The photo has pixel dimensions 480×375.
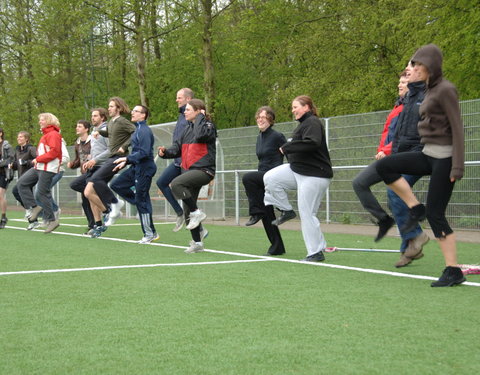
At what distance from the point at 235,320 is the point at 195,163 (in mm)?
4479

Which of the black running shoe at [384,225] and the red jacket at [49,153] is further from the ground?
the red jacket at [49,153]

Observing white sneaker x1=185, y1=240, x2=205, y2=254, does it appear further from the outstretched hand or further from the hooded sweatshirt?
the hooded sweatshirt

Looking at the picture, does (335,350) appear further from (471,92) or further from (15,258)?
(471,92)

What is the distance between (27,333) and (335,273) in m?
3.21

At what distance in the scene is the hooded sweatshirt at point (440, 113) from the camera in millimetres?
5523

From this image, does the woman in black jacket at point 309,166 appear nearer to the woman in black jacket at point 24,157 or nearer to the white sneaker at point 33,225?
the white sneaker at point 33,225

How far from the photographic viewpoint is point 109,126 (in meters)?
10.9

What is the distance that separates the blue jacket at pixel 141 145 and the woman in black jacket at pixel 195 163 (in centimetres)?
84

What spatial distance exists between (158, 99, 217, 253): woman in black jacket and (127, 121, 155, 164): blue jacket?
2.76 ft

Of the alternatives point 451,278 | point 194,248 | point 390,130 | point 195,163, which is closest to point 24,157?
point 195,163

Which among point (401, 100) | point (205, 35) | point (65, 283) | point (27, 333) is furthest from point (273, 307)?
point (205, 35)

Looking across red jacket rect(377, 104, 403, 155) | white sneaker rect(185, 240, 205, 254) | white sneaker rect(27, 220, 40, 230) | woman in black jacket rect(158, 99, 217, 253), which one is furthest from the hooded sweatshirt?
white sneaker rect(27, 220, 40, 230)

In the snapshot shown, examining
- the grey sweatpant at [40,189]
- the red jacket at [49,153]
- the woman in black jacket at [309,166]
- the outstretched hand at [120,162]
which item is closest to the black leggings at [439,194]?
the woman in black jacket at [309,166]

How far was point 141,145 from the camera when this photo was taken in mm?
9852
